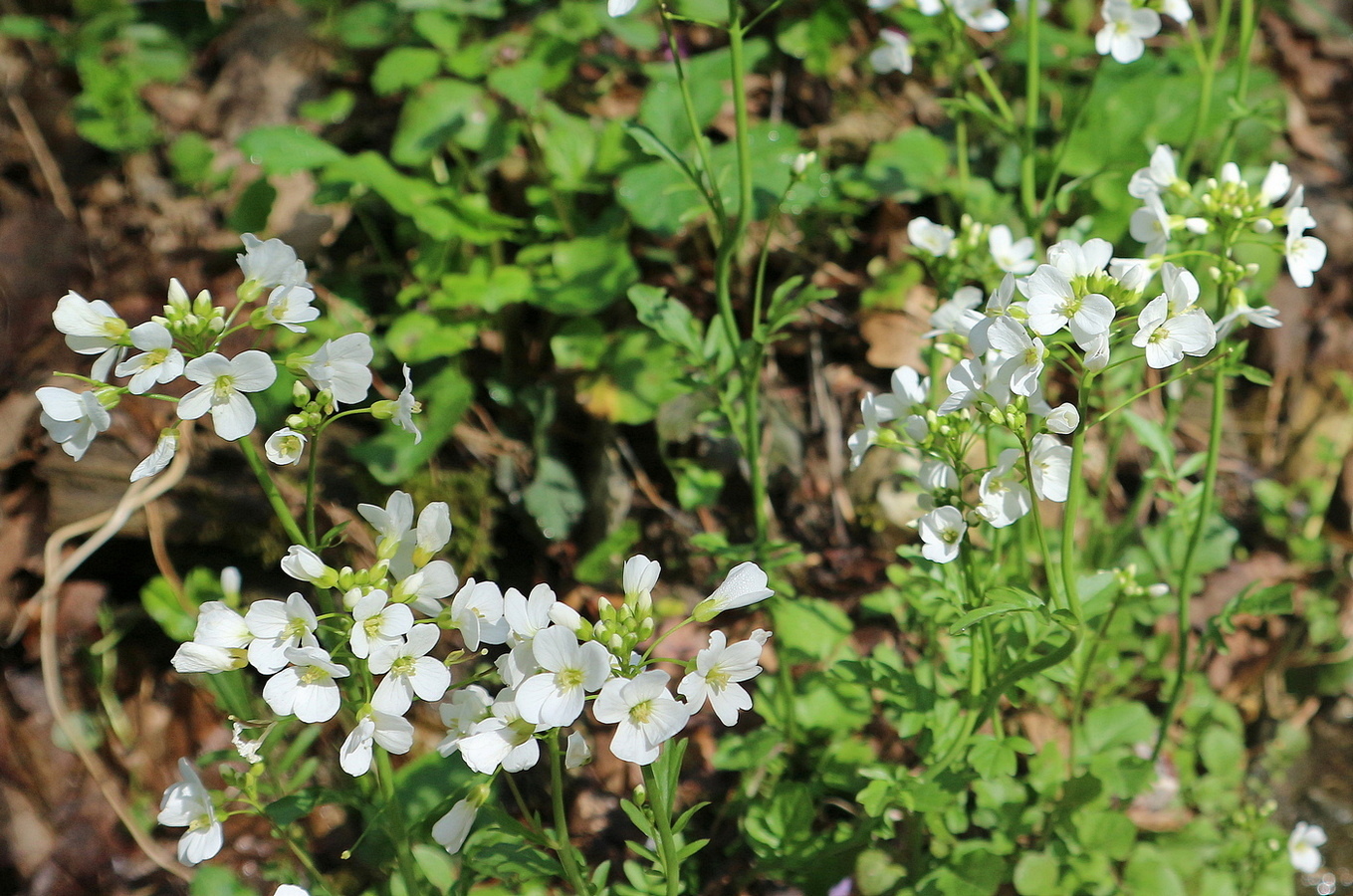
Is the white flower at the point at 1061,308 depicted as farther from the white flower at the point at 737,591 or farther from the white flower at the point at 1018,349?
the white flower at the point at 737,591

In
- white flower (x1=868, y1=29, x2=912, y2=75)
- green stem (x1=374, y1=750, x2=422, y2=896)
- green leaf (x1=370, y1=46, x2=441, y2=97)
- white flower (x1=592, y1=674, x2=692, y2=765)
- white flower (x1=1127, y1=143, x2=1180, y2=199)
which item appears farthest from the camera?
green leaf (x1=370, y1=46, x2=441, y2=97)

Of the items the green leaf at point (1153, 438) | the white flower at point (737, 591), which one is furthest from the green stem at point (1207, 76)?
the white flower at point (737, 591)

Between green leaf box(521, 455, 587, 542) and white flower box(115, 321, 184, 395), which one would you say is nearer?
white flower box(115, 321, 184, 395)

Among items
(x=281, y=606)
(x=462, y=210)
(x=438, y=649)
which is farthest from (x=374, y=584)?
(x=462, y=210)

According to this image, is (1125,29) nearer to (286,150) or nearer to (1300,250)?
(1300,250)

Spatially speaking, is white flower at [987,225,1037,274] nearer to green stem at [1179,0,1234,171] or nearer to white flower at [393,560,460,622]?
green stem at [1179,0,1234,171]

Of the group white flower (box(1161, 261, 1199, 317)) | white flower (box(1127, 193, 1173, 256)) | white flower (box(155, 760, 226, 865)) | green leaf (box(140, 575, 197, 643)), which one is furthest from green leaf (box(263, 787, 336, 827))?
white flower (box(1127, 193, 1173, 256))

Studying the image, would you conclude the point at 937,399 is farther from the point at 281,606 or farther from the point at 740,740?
the point at 281,606
